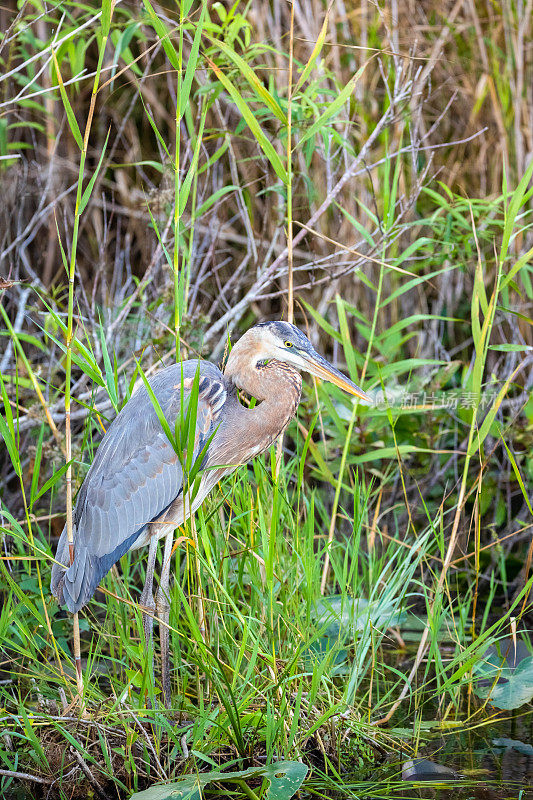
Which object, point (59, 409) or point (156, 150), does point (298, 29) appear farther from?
point (59, 409)

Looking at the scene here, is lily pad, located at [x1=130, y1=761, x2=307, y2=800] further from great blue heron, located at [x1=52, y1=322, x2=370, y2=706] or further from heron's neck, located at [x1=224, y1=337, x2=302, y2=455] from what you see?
heron's neck, located at [x1=224, y1=337, x2=302, y2=455]

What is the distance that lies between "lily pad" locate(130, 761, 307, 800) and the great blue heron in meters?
0.60

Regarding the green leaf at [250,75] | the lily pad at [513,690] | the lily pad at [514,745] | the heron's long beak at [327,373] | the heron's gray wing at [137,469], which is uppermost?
the green leaf at [250,75]

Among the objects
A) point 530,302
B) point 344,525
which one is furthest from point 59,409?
point 530,302

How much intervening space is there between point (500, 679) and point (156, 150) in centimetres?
382

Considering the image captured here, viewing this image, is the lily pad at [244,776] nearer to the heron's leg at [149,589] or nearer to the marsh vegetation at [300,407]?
the marsh vegetation at [300,407]

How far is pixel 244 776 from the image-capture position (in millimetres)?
1957

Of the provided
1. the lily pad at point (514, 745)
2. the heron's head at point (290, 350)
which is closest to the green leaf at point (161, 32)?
the heron's head at point (290, 350)

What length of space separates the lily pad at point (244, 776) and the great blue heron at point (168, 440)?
23.5 inches

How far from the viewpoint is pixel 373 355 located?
4.54 meters

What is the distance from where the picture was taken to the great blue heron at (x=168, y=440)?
2.55 metres

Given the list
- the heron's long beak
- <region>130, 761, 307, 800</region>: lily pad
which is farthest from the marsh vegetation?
the heron's long beak

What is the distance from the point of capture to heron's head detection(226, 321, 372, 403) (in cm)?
254

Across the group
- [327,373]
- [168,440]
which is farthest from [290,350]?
[168,440]
